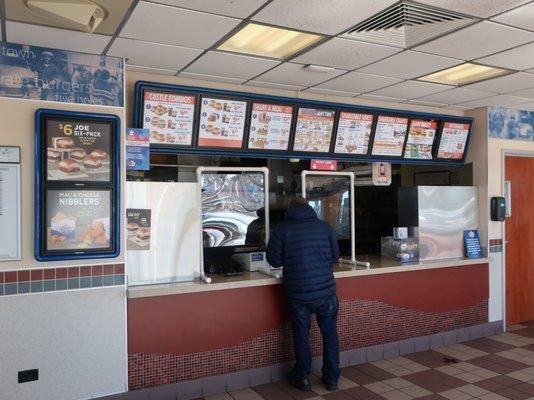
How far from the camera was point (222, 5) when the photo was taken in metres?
2.86

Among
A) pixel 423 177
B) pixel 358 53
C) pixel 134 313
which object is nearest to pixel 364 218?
pixel 423 177

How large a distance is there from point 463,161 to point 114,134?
4.34 meters

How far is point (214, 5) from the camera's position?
2854mm

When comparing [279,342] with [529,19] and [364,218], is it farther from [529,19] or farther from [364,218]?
[529,19]

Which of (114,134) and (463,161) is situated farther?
(463,161)

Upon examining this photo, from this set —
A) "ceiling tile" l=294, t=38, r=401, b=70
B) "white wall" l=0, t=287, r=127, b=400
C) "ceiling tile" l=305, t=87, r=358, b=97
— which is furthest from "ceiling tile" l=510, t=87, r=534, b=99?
"white wall" l=0, t=287, r=127, b=400

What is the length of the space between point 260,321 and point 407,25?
272cm

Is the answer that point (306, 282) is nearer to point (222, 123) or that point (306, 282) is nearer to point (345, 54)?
point (222, 123)

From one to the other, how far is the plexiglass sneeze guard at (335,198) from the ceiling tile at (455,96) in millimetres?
1304

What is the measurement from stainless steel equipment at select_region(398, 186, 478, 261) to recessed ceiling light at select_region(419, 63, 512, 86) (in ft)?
4.01

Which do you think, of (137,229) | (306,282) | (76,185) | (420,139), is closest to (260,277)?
(306,282)

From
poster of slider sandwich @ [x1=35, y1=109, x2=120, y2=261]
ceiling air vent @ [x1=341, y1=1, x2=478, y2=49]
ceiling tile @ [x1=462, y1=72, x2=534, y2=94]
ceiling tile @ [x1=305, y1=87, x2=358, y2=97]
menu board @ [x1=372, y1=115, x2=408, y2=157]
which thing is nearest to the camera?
ceiling air vent @ [x1=341, y1=1, x2=478, y2=49]

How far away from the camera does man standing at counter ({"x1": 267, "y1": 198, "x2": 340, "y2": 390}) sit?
405 centimetres

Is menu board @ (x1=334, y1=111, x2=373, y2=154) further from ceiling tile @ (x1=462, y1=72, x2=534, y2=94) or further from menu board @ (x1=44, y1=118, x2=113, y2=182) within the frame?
menu board @ (x1=44, y1=118, x2=113, y2=182)
